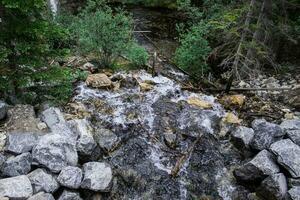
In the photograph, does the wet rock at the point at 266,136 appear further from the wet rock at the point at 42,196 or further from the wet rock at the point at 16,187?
the wet rock at the point at 16,187

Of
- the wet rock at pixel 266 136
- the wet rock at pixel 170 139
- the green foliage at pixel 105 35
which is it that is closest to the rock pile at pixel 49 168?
the wet rock at pixel 170 139

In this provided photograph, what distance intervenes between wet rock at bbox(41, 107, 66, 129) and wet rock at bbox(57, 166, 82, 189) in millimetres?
1618

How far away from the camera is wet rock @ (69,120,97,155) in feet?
26.7

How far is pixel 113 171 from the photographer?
834 cm

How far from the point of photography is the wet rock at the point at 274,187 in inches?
310

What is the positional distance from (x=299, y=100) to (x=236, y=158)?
3923 mm

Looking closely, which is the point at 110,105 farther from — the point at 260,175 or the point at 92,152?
the point at 260,175

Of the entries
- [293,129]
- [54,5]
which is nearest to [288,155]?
[293,129]

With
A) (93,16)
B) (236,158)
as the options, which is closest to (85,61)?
(93,16)

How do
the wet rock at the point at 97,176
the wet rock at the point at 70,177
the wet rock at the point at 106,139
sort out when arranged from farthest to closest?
the wet rock at the point at 106,139
the wet rock at the point at 97,176
the wet rock at the point at 70,177

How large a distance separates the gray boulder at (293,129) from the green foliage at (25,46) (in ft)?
19.1

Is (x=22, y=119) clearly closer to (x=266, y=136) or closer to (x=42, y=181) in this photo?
(x=42, y=181)

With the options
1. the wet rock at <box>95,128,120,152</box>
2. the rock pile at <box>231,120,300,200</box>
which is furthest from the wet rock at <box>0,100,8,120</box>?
the rock pile at <box>231,120,300,200</box>

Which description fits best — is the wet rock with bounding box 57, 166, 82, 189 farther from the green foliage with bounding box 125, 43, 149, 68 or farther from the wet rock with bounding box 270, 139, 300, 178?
the green foliage with bounding box 125, 43, 149, 68
